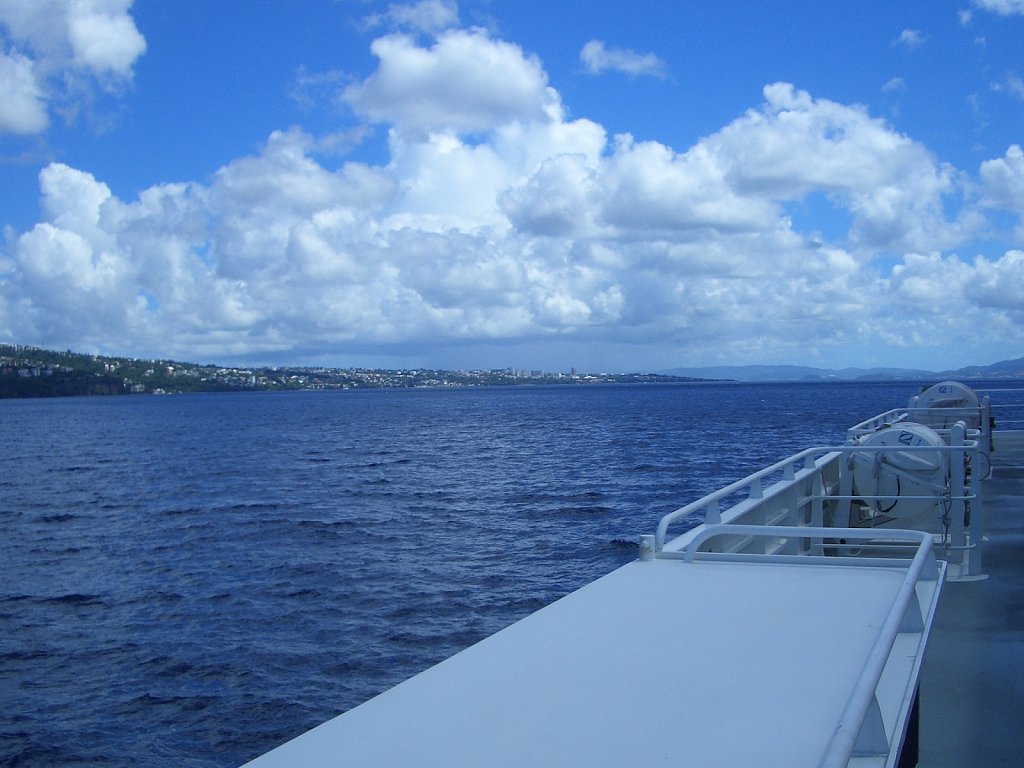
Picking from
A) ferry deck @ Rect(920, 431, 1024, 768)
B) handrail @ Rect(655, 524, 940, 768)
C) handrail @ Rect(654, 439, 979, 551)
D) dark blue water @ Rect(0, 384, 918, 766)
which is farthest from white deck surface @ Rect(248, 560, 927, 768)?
dark blue water @ Rect(0, 384, 918, 766)

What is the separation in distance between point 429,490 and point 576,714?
33.3 m

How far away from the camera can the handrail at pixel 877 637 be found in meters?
2.60

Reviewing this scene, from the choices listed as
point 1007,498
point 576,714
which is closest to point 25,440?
point 1007,498

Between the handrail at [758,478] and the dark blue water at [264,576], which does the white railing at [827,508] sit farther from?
the dark blue water at [264,576]

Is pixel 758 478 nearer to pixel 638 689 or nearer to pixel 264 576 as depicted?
pixel 638 689

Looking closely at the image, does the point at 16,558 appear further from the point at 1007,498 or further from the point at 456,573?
the point at 1007,498

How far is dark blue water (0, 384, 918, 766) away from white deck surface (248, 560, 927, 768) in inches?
344

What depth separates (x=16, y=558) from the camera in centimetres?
2473

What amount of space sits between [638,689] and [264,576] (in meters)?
18.7

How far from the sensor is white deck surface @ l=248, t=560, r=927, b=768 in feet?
10.3

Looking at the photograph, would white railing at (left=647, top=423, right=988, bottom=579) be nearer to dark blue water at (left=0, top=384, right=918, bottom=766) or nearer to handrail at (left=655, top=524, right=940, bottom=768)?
handrail at (left=655, top=524, right=940, bottom=768)

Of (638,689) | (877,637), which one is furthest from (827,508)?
(638,689)

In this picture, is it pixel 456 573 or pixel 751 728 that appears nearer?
pixel 751 728

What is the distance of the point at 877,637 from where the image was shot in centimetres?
390
